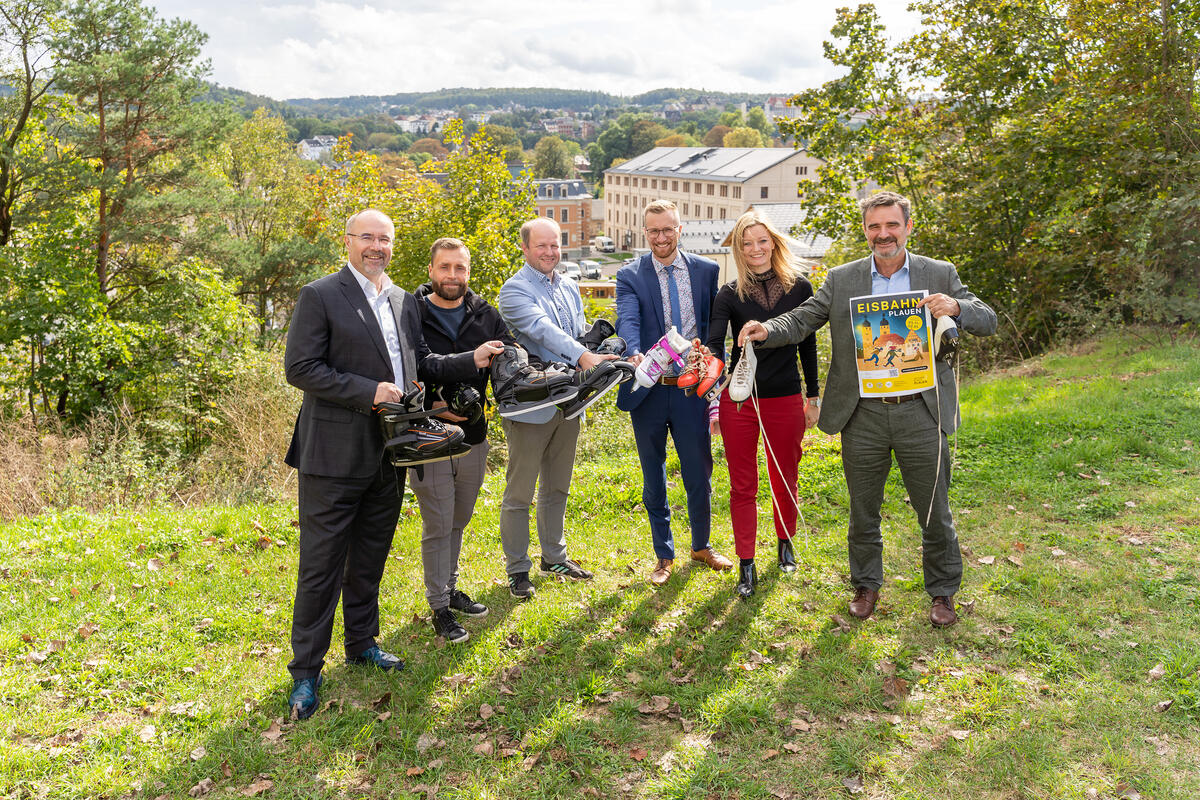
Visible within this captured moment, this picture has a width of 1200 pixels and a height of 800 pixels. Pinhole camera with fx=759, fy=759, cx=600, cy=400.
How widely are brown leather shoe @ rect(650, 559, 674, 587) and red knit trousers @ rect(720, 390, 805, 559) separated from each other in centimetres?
51

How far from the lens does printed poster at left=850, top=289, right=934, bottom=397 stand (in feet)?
13.1

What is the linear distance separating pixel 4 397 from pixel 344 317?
14.5 metres

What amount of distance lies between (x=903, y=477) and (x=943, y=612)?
782 mm

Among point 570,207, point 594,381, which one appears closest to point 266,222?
point 594,381

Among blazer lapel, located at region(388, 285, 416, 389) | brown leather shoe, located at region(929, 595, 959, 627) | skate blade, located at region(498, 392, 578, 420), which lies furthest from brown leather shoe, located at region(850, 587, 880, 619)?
blazer lapel, located at region(388, 285, 416, 389)

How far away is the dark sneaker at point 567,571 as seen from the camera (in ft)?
16.3

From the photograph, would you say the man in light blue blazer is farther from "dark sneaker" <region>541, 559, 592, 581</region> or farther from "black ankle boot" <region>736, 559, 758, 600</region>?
"black ankle boot" <region>736, 559, 758, 600</region>

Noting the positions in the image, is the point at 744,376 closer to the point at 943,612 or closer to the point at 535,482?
the point at 535,482

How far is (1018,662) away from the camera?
3.83m

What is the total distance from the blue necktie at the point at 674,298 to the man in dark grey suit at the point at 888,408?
0.61 meters

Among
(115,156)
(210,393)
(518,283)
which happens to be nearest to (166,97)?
(115,156)

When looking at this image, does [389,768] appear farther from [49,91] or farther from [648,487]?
[49,91]

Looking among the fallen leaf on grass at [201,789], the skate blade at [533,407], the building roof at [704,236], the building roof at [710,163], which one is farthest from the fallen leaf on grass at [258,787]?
the building roof at [710,163]

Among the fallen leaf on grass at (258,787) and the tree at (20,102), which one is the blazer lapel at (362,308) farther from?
the tree at (20,102)
